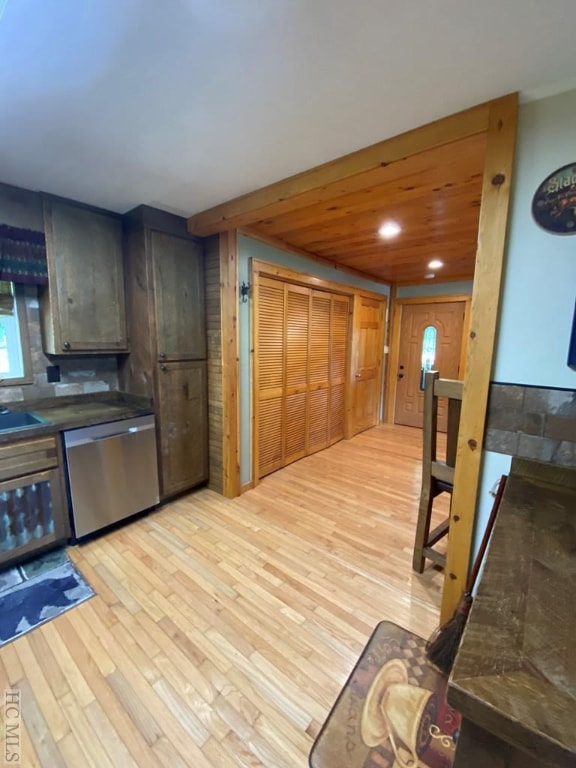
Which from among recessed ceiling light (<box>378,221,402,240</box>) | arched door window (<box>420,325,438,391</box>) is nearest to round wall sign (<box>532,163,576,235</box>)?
recessed ceiling light (<box>378,221,402,240</box>)

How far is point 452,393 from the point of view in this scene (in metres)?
1.76

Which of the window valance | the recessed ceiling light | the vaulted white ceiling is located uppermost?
the vaulted white ceiling

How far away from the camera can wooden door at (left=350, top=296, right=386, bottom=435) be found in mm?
4457

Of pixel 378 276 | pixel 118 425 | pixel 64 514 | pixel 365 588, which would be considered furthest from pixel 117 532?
pixel 378 276

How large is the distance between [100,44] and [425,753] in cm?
265

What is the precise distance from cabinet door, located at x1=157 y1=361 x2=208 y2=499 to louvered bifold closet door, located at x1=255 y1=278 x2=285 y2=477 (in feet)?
1.75

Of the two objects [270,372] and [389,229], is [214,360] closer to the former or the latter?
[270,372]

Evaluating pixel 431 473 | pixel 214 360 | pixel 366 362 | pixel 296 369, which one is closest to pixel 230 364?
pixel 214 360

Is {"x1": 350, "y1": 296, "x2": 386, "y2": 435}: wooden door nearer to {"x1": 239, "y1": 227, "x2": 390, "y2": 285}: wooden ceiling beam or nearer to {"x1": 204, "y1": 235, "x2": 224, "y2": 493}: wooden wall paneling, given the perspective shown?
{"x1": 239, "y1": 227, "x2": 390, "y2": 285}: wooden ceiling beam

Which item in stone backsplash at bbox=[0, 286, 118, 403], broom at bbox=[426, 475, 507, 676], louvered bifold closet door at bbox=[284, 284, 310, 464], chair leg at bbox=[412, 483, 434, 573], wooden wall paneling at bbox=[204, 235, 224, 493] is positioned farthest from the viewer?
louvered bifold closet door at bbox=[284, 284, 310, 464]

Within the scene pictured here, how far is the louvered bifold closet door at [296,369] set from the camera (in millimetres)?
3395

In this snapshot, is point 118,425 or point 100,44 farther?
point 118,425

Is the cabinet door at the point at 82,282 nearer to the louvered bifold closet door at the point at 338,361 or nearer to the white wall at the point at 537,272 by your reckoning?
the louvered bifold closet door at the point at 338,361

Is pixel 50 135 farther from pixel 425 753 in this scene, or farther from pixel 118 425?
pixel 425 753
